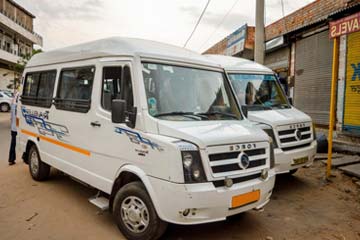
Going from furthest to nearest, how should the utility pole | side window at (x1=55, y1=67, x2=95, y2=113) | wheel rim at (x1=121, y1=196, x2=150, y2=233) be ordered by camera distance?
1. the utility pole
2. side window at (x1=55, y1=67, x2=95, y2=113)
3. wheel rim at (x1=121, y1=196, x2=150, y2=233)

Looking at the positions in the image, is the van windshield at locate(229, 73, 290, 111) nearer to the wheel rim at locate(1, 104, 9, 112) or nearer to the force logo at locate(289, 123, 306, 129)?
the force logo at locate(289, 123, 306, 129)

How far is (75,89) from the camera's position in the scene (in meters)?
5.02

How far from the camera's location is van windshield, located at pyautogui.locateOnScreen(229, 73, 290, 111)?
21.8ft

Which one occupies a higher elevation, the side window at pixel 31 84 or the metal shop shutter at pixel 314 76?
the metal shop shutter at pixel 314 76

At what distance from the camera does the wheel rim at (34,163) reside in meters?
6.20

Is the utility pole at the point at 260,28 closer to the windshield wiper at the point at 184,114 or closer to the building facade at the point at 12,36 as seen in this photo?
the windshield wiper at the point at 184,114

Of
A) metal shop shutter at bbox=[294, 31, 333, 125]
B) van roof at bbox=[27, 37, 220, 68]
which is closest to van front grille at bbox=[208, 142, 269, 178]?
van roof at bbox=[27, 37, 220, 68]

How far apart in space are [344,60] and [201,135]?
716cm

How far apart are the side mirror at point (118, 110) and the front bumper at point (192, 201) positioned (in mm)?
809

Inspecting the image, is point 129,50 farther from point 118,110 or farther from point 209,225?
point 209,225

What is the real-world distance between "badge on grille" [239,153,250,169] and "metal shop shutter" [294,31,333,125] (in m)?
7.22

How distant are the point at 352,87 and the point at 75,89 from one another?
23.8 ft

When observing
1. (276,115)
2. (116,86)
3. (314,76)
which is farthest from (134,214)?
(314,76)

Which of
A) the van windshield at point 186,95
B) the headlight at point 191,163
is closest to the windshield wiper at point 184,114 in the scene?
the van windshield at point 186,95
